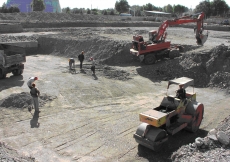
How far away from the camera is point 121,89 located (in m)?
15.0

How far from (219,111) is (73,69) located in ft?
35.6

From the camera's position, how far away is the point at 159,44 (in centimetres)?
1970

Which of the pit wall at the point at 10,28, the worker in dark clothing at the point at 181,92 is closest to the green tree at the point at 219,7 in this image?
the pit wall at the point at 10,28

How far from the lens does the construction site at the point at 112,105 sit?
814cm

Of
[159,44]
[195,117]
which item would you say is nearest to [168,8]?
[159,44]

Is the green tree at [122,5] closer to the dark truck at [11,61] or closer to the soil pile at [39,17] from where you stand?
the soil pile at [39,17]

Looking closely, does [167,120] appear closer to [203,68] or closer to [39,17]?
[203,68]

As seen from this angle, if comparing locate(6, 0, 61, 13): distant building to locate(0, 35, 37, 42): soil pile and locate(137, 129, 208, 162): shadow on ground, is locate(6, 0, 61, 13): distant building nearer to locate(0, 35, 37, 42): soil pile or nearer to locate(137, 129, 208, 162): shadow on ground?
locate(0, 35, 37, 42): soil pile

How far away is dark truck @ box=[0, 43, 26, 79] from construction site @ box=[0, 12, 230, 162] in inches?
2.6

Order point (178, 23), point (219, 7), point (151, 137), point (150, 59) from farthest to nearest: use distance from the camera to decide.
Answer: point (219, 7) → point (178, 23) → point (150, 59) → point (151, 137)

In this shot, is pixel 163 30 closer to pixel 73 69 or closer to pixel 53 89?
pixel 73 69

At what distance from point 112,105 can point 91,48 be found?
41.0ft

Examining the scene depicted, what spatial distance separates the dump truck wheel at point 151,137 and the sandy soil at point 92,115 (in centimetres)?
34

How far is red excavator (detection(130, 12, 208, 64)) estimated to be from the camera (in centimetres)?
1907
